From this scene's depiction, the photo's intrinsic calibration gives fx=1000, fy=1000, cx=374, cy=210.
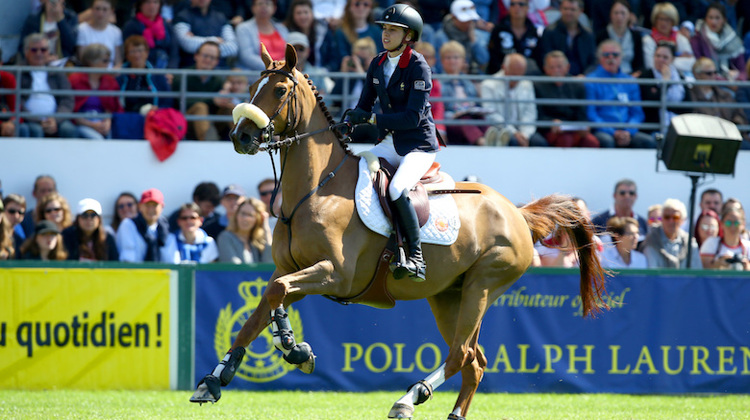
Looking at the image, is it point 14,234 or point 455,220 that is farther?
point 14,234

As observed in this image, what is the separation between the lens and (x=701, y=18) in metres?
16.3

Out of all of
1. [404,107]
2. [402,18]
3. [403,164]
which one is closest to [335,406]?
[403,164]

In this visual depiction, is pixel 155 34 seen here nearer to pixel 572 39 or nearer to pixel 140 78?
pixel 140 78

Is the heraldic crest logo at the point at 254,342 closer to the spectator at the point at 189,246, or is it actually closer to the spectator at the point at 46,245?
the spectator at the point at 189,246

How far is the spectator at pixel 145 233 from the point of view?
11531 millimetres

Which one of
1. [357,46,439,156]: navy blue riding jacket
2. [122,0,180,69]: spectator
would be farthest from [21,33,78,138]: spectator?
[357,46,439,156]: navy blue riding jacket

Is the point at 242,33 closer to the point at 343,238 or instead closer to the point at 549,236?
the point at 549,236

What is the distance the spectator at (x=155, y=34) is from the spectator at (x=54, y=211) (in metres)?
2.77

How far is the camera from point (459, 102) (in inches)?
541

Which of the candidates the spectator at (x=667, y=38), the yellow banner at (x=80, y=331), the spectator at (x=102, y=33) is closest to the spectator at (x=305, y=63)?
the spectator at (x=102, y=33)

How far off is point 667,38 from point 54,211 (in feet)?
31.0

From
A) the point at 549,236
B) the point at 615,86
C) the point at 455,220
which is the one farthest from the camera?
the point at 615,86

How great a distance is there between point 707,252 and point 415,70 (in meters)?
6.33

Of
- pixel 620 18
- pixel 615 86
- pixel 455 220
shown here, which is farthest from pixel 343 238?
pixel 620 18
